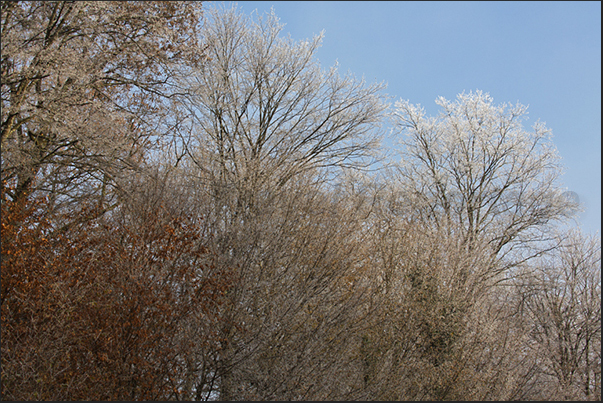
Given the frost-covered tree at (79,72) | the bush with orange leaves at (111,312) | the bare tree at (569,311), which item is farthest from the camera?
the bare tree at (569,311)

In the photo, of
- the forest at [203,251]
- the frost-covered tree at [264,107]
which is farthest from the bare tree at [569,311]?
the frost-covered tree at [264,107]

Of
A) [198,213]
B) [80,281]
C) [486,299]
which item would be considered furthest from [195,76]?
[486,299]

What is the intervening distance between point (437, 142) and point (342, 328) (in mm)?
12445

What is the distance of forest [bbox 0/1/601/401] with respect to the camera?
7.51 m

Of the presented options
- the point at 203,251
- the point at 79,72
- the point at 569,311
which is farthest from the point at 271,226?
the point at 569,311

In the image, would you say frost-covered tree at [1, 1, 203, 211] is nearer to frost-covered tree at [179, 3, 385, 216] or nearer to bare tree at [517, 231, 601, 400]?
frost-covered tree at [179, 3, 385, 216]

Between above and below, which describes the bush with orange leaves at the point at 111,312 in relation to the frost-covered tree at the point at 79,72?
below

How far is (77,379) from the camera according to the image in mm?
7000

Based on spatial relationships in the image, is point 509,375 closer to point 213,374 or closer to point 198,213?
point 213,374

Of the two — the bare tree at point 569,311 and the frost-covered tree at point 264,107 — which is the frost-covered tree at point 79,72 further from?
the bare tree at point 569,311

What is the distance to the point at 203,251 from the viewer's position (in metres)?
8.64

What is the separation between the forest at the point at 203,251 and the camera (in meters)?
7.51

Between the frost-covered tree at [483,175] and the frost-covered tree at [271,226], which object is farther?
the frost-covered tree at [483,175]

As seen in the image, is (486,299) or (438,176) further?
(438,176)
